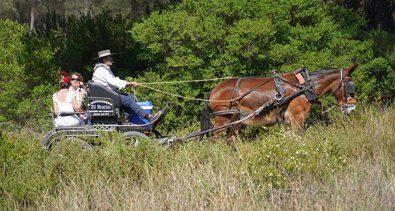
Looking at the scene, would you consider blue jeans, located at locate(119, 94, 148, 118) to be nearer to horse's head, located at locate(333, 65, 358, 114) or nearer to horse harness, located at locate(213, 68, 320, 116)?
horse harness, located at locate(213, 68, 320, 116)

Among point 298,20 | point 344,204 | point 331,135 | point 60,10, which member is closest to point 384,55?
point 298,20

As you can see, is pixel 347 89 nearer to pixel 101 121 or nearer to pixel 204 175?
pixel 101 121

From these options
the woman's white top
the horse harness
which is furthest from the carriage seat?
the horse harness

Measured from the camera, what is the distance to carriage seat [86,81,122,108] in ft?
31.3

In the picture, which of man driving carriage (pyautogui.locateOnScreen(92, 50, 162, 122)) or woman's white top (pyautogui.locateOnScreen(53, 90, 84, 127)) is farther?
woman's white top (pyautogui.locateOnScreen(53, 90, 84, 127))

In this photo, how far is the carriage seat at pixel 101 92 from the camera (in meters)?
9.55

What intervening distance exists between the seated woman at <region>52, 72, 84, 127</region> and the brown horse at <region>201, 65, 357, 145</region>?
2272mm

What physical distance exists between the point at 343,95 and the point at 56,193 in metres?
5.52

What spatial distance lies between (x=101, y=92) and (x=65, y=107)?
1125mm

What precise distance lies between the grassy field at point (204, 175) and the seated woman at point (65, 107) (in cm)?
139

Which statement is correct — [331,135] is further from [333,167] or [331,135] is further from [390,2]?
[390,2]

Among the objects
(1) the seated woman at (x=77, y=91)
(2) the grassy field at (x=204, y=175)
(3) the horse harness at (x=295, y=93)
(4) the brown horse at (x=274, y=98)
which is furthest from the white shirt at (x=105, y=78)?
(3) the horse harness at (x=295, y=93)

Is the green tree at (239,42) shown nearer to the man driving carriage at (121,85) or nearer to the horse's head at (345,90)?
the horse's head at (345,90)

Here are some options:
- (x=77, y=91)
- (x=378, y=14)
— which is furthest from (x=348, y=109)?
(x=378, y=14)
